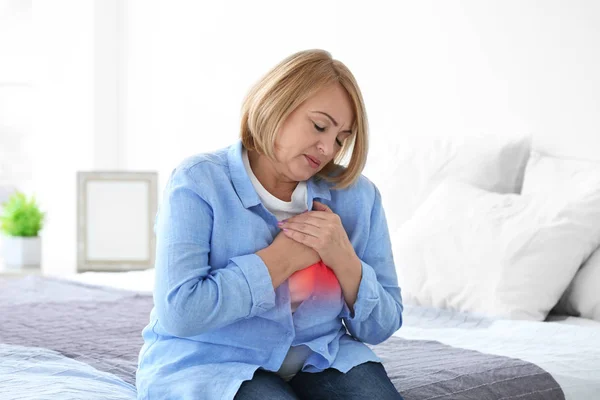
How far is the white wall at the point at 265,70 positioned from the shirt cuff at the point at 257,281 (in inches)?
62.6

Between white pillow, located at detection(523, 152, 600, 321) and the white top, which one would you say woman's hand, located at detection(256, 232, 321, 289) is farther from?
white pillow, located at detection(523, 152, 600, 321)

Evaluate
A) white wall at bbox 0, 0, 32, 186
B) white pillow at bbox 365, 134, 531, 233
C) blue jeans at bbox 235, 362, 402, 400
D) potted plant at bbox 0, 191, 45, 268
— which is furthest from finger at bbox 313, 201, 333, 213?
white wall at bbox 0, 0, 32, 186

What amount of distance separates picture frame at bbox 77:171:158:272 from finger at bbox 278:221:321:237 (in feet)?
9.73

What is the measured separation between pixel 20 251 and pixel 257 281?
3275 mm

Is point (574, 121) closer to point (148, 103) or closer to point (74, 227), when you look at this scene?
point (148, 103)

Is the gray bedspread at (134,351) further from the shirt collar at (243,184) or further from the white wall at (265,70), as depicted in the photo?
the white wall at (265,70)

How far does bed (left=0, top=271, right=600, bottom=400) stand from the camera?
1.52m

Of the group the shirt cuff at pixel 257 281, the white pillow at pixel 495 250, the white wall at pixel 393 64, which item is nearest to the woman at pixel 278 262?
the shirt cuff at pixel 257 281

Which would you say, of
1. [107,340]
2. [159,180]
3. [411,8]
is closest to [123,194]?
[159,180]

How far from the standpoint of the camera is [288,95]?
4.73 feet

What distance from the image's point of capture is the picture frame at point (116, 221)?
431cm

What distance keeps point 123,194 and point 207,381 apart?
315cm

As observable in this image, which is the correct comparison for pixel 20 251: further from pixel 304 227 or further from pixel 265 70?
pixel 304 227

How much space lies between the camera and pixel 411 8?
319 centimetres
